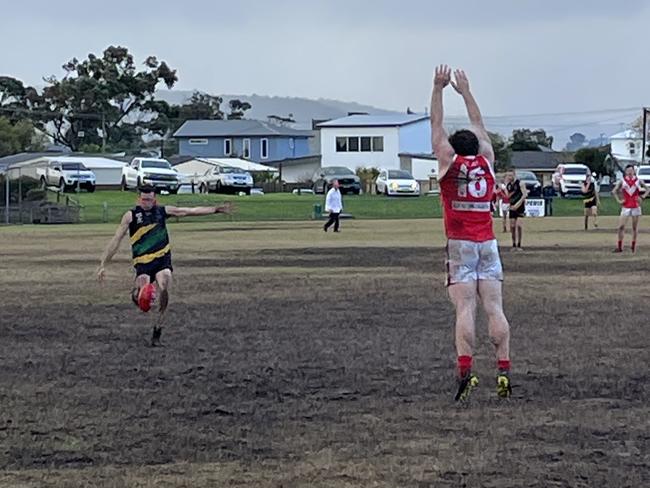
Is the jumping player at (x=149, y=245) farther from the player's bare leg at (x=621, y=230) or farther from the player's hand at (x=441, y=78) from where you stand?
the player's bare leg at (x=621, y=230)

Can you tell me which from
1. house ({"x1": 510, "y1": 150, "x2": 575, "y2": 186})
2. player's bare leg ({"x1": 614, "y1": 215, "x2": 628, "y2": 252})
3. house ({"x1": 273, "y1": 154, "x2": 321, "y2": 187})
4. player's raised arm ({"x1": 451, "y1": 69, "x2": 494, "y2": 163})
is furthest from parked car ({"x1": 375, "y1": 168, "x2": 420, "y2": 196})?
player's raised arm ({"x1": 451, "y1": 69, "x2": 494, "y2": 163})

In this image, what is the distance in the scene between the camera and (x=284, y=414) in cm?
1014

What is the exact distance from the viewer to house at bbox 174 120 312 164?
11975 centimetres

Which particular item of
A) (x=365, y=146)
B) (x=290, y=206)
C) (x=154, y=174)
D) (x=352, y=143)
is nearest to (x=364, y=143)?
(x=365, y=146)

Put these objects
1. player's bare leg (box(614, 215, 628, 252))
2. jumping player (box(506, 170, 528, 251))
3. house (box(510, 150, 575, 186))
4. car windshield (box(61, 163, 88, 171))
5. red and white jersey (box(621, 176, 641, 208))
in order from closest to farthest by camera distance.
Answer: player's bare leg (box(614, 215, 628, 252))
red and white jersey (box(621, 176, 641, 208))
jumping player (box(506, 170, 528, 251))
car windshield (box(61, 163, 88, 171))
house (box(510, 150, 575, 186))

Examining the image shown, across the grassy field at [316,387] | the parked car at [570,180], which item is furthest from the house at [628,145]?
the grassy field at [316,387]

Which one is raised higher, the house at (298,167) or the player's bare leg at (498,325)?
the house at (298,167)

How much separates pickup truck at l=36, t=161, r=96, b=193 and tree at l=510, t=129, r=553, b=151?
235 feet

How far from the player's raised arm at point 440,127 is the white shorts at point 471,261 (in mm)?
595

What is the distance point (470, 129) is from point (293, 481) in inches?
154

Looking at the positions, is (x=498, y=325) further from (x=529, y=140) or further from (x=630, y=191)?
(x=529, y=140)

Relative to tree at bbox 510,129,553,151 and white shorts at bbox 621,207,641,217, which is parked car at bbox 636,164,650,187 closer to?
white shorts at bbox 621,207,641,217

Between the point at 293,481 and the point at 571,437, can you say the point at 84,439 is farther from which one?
the point at 571,437

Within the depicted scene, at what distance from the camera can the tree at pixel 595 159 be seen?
100863 millimetres
